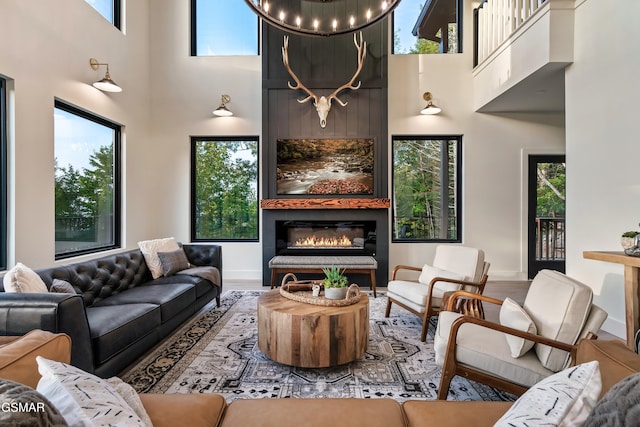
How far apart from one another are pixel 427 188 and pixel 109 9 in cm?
550

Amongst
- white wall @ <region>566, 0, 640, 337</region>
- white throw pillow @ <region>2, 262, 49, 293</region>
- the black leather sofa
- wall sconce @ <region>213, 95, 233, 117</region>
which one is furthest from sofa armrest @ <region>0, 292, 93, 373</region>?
white wall @ <region>566, 0, 640, 337</region>

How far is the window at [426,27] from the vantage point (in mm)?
5605

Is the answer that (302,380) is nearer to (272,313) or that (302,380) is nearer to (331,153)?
(272,313)

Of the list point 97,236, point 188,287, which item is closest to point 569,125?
point 188,287

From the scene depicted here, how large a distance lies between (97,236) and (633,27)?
6293 mm

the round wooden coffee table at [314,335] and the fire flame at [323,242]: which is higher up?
the fire flame at [323,242]

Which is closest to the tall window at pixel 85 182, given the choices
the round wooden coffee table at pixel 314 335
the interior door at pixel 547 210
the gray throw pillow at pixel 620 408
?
the round wooden coffee table at pixel 314 335

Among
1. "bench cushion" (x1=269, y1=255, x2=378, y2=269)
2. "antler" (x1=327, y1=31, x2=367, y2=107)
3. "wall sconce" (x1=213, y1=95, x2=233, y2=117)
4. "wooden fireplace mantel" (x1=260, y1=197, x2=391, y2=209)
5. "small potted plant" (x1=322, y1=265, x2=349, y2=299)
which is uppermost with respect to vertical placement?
"antler" (x1=327, y1=31, x2=367, y2=107)

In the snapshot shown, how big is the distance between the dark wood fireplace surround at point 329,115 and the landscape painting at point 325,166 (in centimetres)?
9

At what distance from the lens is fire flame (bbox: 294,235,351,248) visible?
17.4 feet

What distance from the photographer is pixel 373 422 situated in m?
1.14

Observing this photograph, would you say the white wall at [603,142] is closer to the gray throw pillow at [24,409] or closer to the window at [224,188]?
the gray throw pillow at [24,409]

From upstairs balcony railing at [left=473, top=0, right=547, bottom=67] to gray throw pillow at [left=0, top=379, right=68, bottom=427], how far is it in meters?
5.07

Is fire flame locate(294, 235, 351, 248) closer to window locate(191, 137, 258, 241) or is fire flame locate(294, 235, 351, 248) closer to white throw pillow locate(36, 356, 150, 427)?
window locate(191, 137, 258, 241)
